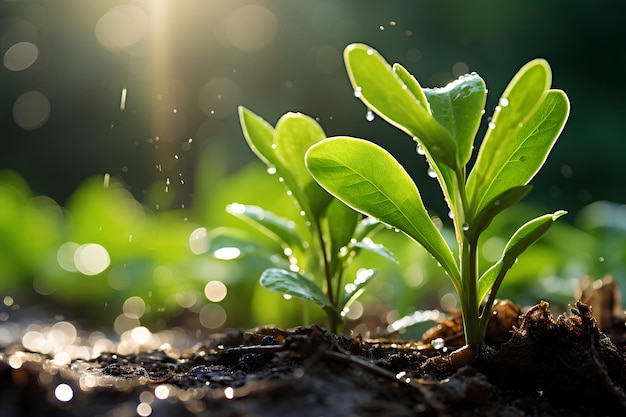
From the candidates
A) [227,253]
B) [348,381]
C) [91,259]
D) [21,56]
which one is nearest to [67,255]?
[91,259]

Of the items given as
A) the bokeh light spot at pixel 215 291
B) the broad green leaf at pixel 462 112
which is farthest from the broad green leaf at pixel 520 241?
the bokeh light spot at pixel 215 291

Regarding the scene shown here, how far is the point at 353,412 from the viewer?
63cm

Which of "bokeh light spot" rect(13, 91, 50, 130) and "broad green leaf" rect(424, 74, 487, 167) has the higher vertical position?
"bokeh light spot" rect(13, 91, 50, 130)

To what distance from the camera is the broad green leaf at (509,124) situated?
749 millimetres

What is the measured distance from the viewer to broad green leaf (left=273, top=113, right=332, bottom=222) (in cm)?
104

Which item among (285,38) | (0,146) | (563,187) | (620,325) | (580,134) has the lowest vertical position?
(620,325)

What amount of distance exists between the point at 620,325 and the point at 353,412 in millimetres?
816

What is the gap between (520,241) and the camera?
875 millimetres

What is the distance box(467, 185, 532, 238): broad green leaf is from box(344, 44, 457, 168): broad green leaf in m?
0.08

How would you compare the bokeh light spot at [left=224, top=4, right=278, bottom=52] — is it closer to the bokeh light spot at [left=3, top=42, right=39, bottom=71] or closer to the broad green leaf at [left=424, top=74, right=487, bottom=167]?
the bokeh light spot at [left=3, top=42, right=39, bottom=71]

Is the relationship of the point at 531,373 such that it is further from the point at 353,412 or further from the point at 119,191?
the point at 119,191

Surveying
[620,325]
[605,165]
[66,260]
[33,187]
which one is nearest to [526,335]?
[620,325]

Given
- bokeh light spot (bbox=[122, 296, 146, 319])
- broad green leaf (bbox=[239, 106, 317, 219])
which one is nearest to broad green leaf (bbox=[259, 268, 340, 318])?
broad green leaf (bbox=[239, 106, 317, 219])

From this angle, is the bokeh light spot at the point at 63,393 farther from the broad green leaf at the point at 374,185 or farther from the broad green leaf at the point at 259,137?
the broad green leaf at the point at 259,137
